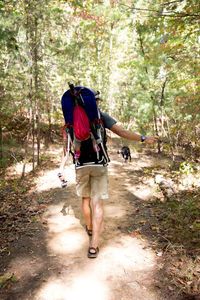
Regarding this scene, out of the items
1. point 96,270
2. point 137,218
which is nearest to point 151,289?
point 96,270

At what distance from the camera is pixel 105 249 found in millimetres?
3434

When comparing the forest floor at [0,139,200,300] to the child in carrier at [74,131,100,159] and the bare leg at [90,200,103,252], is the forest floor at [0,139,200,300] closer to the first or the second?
the bare leg at [90,200,103,252]

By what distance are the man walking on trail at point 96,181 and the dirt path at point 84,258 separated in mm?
358

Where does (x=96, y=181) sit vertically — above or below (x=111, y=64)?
below

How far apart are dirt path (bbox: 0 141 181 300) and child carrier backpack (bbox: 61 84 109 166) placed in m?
1.51

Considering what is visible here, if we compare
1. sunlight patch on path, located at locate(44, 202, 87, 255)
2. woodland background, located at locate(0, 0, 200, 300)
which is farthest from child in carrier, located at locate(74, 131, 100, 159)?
woodland background, located at locate(0, 0, 200, 300)

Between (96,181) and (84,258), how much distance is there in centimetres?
117

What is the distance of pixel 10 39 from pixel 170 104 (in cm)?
1003

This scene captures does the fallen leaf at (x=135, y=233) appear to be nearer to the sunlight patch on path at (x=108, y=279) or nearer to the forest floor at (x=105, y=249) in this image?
the forest floor at (x=105, y=249)

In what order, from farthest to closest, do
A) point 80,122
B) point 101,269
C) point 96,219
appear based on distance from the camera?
point 96,219 → point 80,122 → point 101,269

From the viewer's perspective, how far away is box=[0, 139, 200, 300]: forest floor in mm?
2541

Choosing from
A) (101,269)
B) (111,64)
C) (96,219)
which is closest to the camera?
(101,269)

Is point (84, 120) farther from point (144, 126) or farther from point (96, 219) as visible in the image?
point (144, 126)

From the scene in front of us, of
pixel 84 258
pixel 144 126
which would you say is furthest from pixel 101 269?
pixel 144 126
